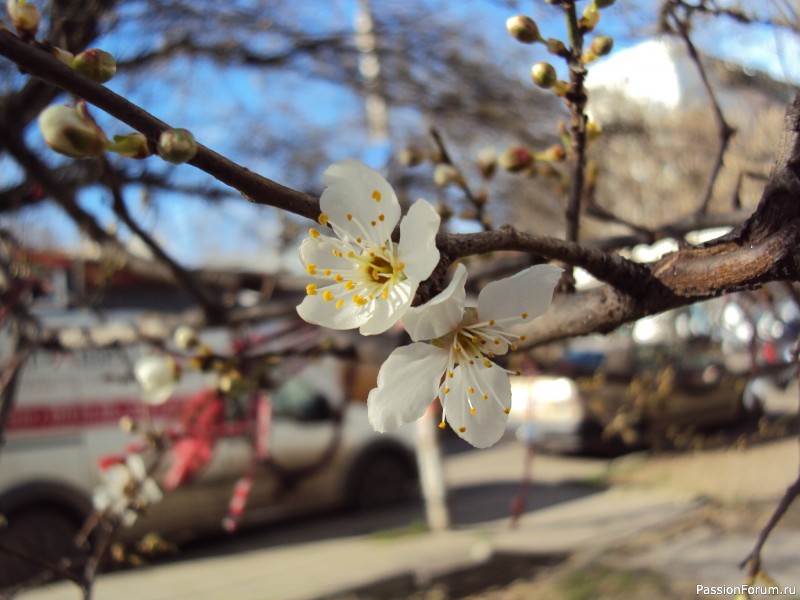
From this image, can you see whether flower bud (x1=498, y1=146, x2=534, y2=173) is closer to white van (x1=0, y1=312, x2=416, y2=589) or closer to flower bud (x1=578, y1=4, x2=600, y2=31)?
flower bud (x1=578, y1=4, x2=600, y2=31)

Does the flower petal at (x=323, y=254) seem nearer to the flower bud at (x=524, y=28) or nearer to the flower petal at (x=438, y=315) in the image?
the flower petal at (x=438, y=315)

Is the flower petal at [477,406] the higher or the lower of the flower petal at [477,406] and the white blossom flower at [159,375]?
the higher

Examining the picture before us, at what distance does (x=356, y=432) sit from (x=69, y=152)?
21.8 feet

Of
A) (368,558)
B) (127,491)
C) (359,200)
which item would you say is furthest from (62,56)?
(368,558)

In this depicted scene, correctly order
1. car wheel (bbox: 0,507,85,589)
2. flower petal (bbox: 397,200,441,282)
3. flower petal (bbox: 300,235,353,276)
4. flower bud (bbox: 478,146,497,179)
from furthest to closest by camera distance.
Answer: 1. car wheel (bbox: 0,507,85,589)
2. flower bud (bbox: 478,146,497,179)
3. flower petal (bbox: 300,235,353,276)
4. flower petal (bbox: 397,200,441,282)

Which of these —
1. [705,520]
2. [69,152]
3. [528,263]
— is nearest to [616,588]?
[705,520]

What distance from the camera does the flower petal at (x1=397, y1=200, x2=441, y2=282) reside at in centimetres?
88

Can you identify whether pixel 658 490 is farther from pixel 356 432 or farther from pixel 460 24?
pixel 460 24

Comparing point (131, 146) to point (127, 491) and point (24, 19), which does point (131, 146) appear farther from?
point (127, 491)

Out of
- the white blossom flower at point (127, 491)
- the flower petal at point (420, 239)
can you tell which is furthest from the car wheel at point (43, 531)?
the flower petal at point (420, 239)

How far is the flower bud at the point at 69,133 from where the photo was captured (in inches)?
30.1

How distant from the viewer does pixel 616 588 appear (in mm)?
3943

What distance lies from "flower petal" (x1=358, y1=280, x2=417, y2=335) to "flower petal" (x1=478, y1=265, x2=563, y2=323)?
0.13m

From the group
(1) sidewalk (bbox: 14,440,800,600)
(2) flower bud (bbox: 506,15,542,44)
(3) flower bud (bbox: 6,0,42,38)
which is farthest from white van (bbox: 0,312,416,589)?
(3) flower bud (bbox: 6,0,42,38)
